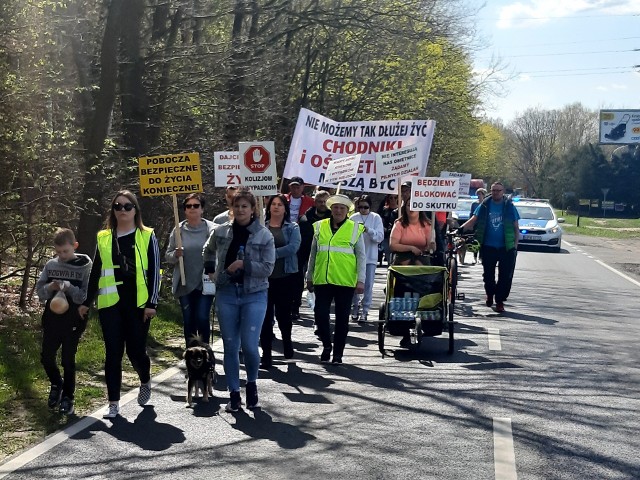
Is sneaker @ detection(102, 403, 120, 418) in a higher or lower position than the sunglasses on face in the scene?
Result: lower

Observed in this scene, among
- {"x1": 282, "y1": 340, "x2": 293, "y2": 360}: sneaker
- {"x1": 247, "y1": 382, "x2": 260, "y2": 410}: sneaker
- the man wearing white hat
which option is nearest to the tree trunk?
{"x1": 282, "y1": 340, "x2": 293, "y2": 360}: sneaker

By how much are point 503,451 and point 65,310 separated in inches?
137

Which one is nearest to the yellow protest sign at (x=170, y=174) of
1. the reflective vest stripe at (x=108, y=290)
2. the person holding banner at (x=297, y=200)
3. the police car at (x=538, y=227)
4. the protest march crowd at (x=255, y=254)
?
the protest march crowd at (x=255, y=254)

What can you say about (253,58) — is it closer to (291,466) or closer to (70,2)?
(70,2)

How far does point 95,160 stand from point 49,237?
3.94 feet

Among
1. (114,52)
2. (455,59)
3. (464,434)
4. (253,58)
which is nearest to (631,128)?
(455,59)

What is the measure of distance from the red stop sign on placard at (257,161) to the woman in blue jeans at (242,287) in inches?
118

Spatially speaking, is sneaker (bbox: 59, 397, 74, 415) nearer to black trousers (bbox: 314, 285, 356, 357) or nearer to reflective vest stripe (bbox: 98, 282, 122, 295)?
reflective vest stripe (bbox: 98, 282, 122, 295)

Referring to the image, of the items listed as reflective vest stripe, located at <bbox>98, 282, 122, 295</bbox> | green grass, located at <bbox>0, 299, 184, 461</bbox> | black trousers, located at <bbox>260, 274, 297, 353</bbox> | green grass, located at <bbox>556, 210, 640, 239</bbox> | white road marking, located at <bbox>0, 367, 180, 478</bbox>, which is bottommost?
green grass, located at <bbox>556, 210, 640, 239</bbox>

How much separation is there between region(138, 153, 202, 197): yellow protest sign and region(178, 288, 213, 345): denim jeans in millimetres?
1670

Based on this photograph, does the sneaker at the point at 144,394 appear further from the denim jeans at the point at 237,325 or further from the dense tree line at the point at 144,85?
the dense tree line at the point at 144,85

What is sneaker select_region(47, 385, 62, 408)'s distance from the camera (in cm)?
870

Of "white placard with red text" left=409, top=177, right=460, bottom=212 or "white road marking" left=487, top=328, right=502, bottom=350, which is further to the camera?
"white placard with red text" left=409, top=177, right=460, bottom=212

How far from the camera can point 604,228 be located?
243 feet
